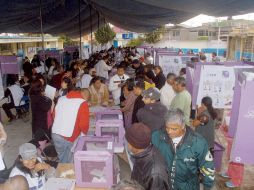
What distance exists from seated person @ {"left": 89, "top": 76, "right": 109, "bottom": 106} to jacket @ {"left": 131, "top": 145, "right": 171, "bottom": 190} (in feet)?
13.0

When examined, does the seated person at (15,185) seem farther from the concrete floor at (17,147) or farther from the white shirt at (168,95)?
the white shirt at (168,95)

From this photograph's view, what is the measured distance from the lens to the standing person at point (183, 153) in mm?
2826

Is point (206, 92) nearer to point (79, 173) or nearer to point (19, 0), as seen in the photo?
point (79, 173)

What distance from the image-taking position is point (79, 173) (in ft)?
10.3

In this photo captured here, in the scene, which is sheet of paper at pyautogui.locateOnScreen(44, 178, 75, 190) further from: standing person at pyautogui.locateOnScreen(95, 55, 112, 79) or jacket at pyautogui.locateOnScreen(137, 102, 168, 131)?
standing person at pyautogui.locateOnScreen(95, 55, 112, 79)

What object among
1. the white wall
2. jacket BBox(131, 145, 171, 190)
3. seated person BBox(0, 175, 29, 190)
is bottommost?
seated person BBox(0, 175, 29, 190)

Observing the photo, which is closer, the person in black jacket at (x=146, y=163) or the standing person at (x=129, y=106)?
the person in black jacket at (x=146, y=163)

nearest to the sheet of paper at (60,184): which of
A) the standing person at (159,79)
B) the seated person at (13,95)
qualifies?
the standing person at (159,79)

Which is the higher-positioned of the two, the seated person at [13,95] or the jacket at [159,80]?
the jacket at [159,80]

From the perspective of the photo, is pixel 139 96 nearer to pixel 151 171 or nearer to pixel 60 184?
pixel 60 184

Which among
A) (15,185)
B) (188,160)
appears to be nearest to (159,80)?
(188,160)

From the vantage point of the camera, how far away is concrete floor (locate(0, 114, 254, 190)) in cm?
480

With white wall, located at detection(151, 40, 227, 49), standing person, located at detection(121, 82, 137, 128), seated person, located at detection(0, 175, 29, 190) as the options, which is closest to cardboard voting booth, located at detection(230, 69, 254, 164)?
standing person, located at detection(121, 82, 137, 128)

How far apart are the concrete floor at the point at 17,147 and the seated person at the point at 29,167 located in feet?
3.30
